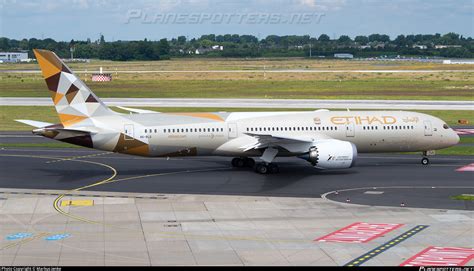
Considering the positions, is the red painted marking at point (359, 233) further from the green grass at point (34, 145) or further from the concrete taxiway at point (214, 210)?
the green grass at point (34, 145)

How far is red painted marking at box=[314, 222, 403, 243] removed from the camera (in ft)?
116

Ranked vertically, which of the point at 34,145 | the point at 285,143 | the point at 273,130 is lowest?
the point at 34,145

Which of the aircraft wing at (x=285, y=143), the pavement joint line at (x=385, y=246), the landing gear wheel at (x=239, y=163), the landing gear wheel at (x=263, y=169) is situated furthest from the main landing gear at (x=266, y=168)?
the pavement joint line at (x=385, y=246)

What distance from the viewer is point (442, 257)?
105 ft

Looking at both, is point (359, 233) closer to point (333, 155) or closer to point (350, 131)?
point (333, 155)

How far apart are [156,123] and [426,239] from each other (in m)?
24.1

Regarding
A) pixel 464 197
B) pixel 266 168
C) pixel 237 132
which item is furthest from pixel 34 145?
pixel 464 197

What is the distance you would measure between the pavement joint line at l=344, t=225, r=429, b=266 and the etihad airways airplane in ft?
49.7

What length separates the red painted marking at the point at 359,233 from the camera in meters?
35.2

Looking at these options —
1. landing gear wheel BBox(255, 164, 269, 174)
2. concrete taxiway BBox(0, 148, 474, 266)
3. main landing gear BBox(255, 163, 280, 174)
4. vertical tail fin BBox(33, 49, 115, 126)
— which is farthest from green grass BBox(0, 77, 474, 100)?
vertical tail fin BBox(33, 49, 115, 126)

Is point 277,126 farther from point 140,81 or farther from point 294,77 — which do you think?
point 294,77

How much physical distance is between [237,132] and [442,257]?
Answer: 2477 centimetres

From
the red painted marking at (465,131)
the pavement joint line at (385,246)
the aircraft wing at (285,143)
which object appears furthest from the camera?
the red painted marking at (465,131)

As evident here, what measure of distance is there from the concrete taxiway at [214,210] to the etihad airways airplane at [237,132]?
1672 mm
